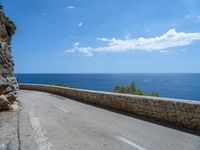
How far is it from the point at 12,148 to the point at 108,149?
247 centimetres

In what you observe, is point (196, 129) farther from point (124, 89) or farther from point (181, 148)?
point (124, 89)

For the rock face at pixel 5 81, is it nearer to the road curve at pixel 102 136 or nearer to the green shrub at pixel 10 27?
the green shrub at pixel 10 27

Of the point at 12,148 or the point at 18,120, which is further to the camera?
the point at 18,120

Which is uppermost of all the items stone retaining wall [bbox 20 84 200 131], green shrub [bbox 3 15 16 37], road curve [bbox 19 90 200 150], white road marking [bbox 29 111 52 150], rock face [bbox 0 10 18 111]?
green shrub [bbox 3 15 16 37]

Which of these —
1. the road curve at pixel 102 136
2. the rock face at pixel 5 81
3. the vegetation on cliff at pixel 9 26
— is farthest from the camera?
the vegetation on cliff at pixel 9 26

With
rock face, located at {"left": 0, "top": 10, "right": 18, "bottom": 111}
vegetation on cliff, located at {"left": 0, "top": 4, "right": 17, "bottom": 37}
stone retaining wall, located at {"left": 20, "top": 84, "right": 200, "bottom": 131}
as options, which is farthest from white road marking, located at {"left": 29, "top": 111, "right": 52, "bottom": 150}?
vegetation on cliff, located at {"left": 0, "top": 4, "right": 17, "bottom": 37}

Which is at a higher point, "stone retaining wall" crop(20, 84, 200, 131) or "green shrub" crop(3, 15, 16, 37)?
"green shrub" crop(3, 15, 16, 37)

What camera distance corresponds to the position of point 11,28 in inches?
636

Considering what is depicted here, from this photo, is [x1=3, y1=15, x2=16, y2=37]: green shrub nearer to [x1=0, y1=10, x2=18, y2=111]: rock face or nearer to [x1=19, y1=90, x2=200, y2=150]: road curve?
[x1=0, y1=10, x2=18, y2=111]: rock face

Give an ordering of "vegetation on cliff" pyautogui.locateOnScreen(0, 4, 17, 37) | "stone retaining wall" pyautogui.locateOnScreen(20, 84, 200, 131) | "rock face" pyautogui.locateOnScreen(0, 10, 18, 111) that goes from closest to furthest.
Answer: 1. "stone retaining wall" pyautogui.locateOnScreen(20, 84, 200, 131)
2. "rock face" pyautogui.locateOnScreen(0, 10, 18, 111)
3. "vegetation on cliff" pyautogui.locateOnScreen(0, 4, 17, 37)

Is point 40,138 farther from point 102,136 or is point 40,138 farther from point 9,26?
point 9,26

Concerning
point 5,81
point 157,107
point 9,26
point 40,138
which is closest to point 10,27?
point 9,26

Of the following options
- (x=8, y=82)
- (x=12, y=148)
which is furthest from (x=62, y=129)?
(x=8, y=82)

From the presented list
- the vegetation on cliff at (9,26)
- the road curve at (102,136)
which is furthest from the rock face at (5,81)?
the road curve at (102,136)
